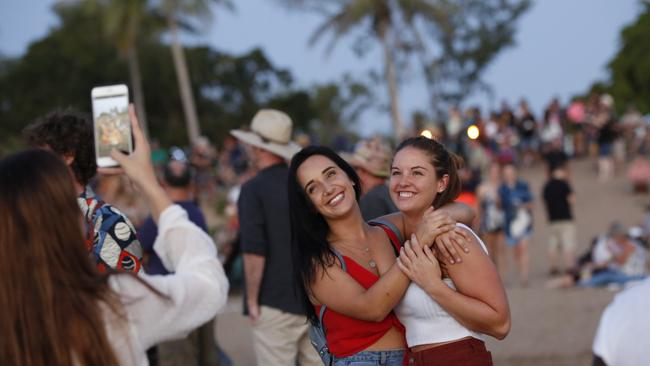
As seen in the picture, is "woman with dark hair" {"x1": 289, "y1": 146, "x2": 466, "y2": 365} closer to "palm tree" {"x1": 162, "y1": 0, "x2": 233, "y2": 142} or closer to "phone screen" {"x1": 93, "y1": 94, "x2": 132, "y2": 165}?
"phone screen" {"x1": 93, "y1": 94, "x2": 132, "y2": 165}

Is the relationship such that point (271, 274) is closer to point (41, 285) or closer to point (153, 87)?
point (41, 285)

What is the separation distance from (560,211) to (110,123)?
11.7 metres

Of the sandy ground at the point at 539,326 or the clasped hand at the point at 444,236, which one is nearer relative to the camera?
the clasped hand at the point at 444,236

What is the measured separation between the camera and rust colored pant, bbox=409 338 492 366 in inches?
139

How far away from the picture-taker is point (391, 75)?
28906 millimetres

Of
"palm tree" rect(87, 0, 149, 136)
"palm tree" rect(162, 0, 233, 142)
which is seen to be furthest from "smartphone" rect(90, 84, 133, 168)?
"palm tree" rect(87, 0, 149, 136)

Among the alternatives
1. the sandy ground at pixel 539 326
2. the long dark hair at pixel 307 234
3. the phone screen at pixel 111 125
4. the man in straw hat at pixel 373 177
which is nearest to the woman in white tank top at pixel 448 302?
the long dark hair at pixel 307 234

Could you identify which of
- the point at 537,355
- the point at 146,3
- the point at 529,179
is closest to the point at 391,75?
the point at 529,179

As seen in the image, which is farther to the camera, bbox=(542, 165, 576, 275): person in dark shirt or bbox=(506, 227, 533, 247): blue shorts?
bbox=(542, 165, 576, 275): person in dark shirt

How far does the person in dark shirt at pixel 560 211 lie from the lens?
13.9 metres

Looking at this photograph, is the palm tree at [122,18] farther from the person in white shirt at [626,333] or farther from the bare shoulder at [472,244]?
the person in white shirt at [626,333]

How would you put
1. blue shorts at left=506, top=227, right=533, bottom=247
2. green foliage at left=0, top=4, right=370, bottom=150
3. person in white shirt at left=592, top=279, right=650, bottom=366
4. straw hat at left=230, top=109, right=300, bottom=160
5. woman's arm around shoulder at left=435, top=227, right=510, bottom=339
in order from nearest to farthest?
person in white shirt at left=592, top=279, right=650, bottom=366, woman's arm around shoulder at left=435, top=227, right=510, bottom=339, straw hat at left=230, top=109, right=300, bottom=160, blue shorts at left=506, top=227, right=533, bottom=247, green foliage at left=0, top=4, right=370, bottom=150

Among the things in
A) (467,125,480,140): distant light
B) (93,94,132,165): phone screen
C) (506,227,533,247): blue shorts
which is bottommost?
(506,227,533,247): blue shorts

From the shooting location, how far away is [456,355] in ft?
11.6
